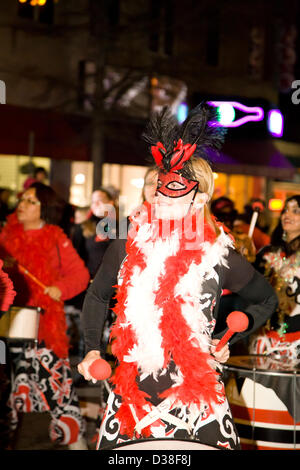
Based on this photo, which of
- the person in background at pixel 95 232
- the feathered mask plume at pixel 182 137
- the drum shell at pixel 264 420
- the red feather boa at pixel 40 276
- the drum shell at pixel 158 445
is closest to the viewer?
the drum shell at pixel 158 445

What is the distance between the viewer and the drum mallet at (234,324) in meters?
2.66

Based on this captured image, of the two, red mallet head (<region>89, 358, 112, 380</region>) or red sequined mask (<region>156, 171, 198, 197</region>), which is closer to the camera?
red mallet head (<region>89, 358, 112, 380</region>)

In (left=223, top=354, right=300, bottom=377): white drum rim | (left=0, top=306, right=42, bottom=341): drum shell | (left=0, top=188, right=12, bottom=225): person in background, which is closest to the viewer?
(left=223, top=354, right=300, bottom=377): white drum rim

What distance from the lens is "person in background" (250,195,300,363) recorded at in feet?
15.6

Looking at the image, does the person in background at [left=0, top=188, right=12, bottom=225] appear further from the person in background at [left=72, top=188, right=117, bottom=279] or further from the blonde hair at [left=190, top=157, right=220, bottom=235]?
the blonde hair at [left=190, top=157, right=220, bottom=235]

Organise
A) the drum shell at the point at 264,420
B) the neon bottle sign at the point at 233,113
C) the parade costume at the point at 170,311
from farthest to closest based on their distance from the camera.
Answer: the neon bottle sign at the point at 233,113 < the drum shell at the point at 264,420 < the parade costume at the point at 170,311

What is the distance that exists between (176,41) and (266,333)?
15.0 meters

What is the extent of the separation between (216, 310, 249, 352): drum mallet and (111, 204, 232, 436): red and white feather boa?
2.3 inches

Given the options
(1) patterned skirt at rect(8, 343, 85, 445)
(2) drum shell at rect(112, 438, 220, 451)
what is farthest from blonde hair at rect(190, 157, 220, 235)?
(1) patterned skirt at rect(8, 343, 85, 445)

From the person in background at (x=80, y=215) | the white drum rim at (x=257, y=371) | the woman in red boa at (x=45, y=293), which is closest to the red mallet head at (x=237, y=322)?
the white drum rim at (x=257, y=371)

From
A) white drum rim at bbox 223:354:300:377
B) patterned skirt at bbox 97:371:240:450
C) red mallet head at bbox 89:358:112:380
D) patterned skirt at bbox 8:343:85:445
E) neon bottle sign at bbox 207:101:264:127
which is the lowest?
patterned skirt at bbox 8:343:85:445

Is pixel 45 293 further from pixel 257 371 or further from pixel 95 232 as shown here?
pixel 95 232

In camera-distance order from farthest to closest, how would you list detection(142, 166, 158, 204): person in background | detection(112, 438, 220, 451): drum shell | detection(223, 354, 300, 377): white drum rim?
detection(223, 354, 300, 377): white drum rim, detection(142, 166, 158, 204): person in background, detection(112, 438, 220, 451): drum shell

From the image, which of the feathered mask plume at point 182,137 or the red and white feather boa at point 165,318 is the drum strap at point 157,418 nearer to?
the red and white feather boa at point 165,318
